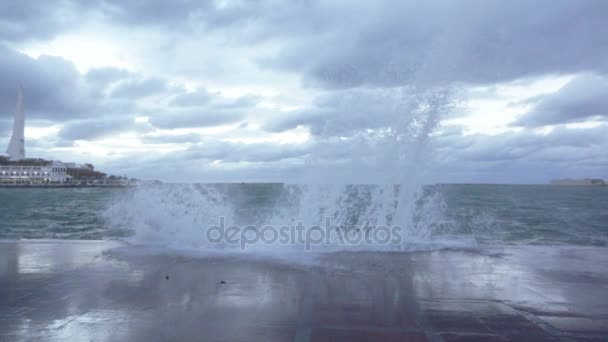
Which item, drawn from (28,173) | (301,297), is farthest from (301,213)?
(28,173)

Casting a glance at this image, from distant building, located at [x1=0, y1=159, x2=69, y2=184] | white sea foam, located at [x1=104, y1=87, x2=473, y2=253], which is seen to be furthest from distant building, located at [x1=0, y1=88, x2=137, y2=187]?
white sea foam, located at [x1=104, y1=87, x2=473, y2=253]

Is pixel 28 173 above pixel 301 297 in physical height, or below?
above

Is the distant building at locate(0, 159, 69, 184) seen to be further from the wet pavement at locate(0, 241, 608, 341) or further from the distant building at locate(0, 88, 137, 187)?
the wet pavement at locate(0, 241, 608, 341)

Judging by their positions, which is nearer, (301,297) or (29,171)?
(301,297)

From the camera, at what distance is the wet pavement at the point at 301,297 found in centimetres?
517

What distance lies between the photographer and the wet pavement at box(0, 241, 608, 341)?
517cm

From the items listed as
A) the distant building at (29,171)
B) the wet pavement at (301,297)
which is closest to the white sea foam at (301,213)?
the wet pavement at (301,297)

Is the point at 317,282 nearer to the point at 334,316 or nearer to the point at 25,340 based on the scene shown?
the point at 334,316

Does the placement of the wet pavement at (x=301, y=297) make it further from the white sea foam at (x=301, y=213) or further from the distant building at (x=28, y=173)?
the distant building at (x=28, y=173)

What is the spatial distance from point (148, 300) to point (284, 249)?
15.1 feet

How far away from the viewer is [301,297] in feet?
21.6

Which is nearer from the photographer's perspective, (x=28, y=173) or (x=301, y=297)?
(x=301, y=297)

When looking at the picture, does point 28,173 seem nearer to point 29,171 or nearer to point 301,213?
point 29,171

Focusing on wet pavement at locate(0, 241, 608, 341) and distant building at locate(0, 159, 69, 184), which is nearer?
wet pavement at locate(0, 241, 608, 341)
